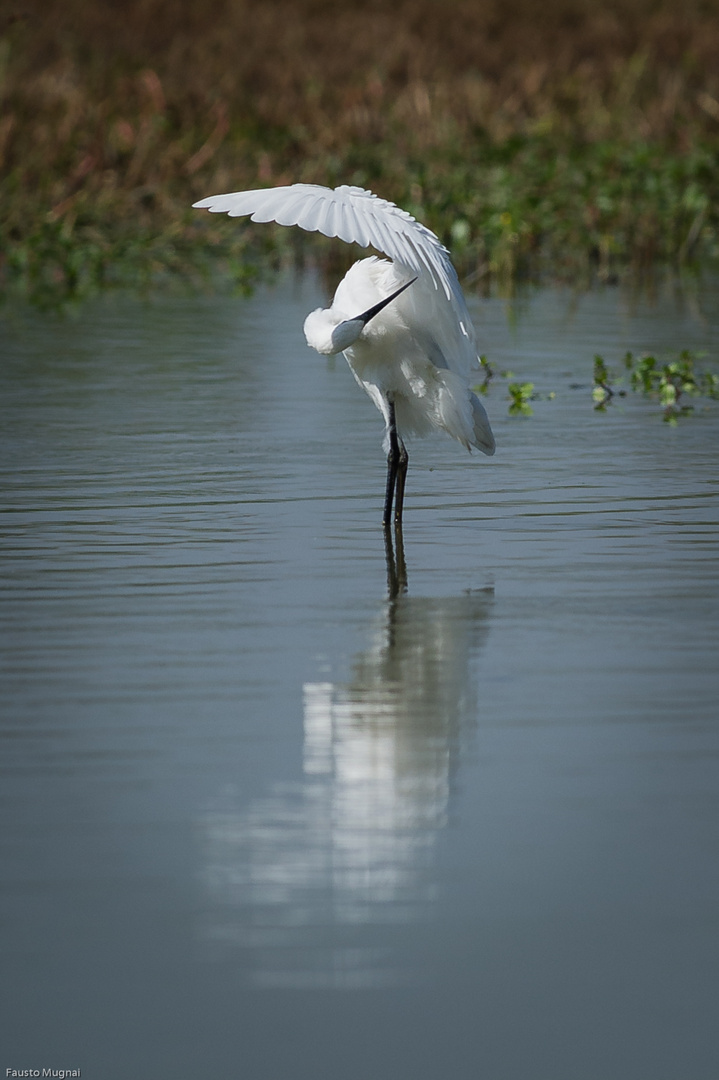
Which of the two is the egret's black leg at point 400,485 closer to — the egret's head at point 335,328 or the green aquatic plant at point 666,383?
the egret's head at point 335,328

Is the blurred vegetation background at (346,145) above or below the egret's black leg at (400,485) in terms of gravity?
above

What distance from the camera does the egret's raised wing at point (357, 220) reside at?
22.2 feet

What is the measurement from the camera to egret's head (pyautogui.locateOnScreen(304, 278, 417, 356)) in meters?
6.98

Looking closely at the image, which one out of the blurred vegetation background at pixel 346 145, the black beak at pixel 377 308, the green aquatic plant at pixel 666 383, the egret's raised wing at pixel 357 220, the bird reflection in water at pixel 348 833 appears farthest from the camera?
the blurred vegetation background at pixel 346 145

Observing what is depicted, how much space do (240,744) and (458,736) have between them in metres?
0.51

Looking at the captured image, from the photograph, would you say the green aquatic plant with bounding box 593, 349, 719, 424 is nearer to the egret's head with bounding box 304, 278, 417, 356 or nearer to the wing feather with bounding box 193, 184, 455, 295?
the egret's head with bounding box 304, 278, 417, 356

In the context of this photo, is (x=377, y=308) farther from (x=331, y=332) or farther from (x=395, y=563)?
(x=395, y=563)

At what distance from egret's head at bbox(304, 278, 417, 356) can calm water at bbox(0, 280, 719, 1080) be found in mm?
715

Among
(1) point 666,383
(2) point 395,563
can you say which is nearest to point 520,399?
(1) point 666,383

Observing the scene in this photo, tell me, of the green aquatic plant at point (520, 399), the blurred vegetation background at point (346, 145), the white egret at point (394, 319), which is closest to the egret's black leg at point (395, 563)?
the white egret at point (394, 319)

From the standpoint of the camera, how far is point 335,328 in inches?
275

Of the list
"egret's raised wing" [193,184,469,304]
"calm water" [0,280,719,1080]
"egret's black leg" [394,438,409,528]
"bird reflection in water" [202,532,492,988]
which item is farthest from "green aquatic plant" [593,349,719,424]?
"bird reflection in water" [202,532,492,988]

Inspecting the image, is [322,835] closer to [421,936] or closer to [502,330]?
[421,936]

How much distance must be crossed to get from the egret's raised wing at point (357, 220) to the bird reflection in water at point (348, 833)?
1889 mm
